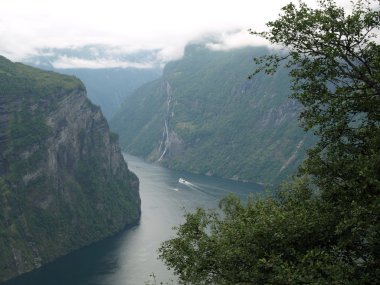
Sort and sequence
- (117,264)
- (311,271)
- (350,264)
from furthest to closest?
(117,264) < (350,264) < (311,271)

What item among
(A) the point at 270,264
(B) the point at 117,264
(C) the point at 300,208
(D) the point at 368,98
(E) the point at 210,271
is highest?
(D) the point at 368,98

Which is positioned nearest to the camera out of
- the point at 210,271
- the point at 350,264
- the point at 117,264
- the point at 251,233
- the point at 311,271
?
the point at 311,271

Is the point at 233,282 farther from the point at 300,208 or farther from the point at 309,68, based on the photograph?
the point at 309,68

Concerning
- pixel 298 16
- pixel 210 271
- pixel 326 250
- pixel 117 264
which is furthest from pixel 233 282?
pixel 117 264

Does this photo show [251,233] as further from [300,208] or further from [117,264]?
[117,264]

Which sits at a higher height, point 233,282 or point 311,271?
point 311,271

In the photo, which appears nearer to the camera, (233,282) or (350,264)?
(350,264)

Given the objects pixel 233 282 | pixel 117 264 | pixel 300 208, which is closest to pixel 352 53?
pixel 300 208
